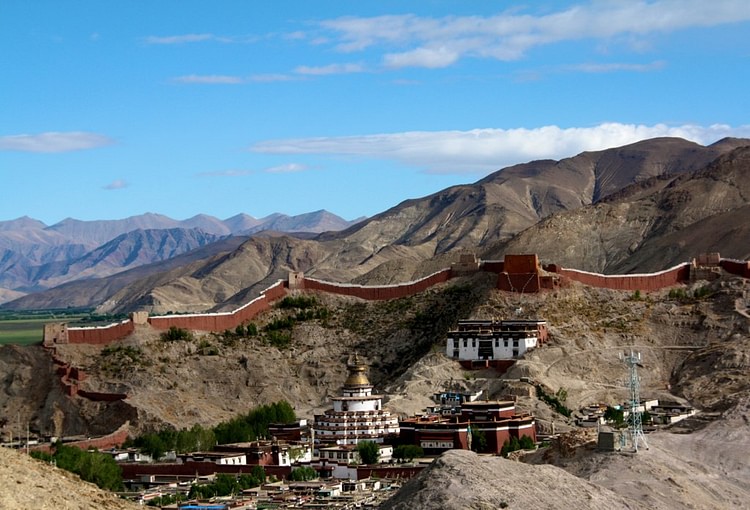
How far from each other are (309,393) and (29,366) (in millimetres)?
17841

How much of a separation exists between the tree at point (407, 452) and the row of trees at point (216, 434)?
11449 mm

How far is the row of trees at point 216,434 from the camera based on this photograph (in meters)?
91.2

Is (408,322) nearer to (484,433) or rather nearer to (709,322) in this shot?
(709,322)

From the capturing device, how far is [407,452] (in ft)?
277

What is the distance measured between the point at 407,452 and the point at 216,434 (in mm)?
14001

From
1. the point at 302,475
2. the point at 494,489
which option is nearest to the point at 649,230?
the point at 302,475

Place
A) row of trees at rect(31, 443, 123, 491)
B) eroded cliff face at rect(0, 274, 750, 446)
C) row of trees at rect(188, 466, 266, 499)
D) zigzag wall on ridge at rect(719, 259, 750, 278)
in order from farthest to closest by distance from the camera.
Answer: zigzag wall on ridge at rect(719, 259, 750, 278) → eroded cliff face at rect(0, 274, 750, 446) → row of trees at rect(31, 443, 123, 491) → row of trees at rect(188, 466, 266, 499)

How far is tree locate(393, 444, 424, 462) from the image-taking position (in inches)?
Answer: 3314

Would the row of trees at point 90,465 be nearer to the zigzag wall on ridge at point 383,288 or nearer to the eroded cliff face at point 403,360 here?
the eroded cliff face at point 403,360

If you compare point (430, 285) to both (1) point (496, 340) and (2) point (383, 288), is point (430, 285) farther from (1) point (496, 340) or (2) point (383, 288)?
(1) point (496, 340)

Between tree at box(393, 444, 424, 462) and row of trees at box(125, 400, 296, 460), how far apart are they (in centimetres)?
1145

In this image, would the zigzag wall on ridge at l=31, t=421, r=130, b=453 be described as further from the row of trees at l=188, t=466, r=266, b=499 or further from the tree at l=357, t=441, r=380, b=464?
the tree at l=357, t=441, r=380, b=464

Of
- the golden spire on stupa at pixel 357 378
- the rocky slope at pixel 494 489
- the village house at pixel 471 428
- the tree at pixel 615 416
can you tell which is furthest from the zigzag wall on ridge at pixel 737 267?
the rocky slope at pixel 494 489

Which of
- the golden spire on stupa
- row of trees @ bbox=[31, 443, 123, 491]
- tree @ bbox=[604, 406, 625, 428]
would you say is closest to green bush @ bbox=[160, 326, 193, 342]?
the golden spire on stupa
